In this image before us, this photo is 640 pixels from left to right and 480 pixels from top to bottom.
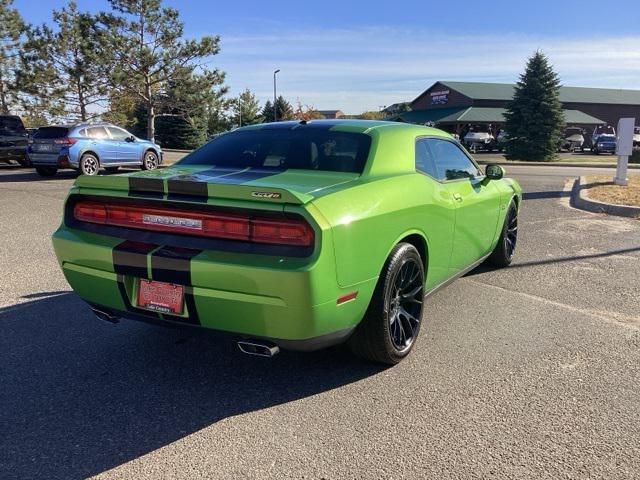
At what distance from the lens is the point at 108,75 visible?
952 inches

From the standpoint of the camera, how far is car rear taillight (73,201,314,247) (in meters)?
2.82

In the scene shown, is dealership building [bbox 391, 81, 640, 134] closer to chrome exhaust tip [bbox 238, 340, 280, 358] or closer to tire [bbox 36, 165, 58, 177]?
tire [bbox 36, 165, 58, 177]

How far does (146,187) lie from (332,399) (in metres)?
1.62

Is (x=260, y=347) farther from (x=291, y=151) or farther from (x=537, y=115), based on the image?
(x=537, y=115)

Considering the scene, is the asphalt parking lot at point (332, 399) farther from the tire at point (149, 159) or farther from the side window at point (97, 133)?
the tire at point (149, 159)

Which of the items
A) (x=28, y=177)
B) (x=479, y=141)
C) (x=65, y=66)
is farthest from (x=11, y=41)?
(x=479, y=141)

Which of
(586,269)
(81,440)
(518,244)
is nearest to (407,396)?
(81,440)

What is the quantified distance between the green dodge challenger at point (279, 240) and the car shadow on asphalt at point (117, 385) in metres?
0.29

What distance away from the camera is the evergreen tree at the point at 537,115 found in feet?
112

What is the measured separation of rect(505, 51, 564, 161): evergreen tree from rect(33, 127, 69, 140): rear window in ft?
91.9

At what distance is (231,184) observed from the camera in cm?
300

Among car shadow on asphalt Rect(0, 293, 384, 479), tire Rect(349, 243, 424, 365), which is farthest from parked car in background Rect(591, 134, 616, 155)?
car shadow on asphalt Rect(0, 293, 384, 479)

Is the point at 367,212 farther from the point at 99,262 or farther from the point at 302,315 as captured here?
the point at 99,262

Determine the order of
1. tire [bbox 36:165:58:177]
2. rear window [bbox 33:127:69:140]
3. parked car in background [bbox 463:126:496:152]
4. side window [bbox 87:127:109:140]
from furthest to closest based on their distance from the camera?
parked car in background [bbox 463:126:496:152] < tire [bbox 36:165:58:177] < side window [bbox 87:127:109:140] < rear window [bbox 33:127:69:140]
